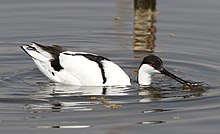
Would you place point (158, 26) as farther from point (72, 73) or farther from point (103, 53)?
point (72, 73)

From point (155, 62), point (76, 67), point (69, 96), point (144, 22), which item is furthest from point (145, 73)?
point (144, 22)

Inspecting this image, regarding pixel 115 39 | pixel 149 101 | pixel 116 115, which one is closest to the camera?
pixel 116 115

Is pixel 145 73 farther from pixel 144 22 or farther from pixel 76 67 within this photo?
pixel 144 22

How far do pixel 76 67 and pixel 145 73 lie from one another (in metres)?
1.27

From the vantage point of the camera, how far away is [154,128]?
12.1 meters

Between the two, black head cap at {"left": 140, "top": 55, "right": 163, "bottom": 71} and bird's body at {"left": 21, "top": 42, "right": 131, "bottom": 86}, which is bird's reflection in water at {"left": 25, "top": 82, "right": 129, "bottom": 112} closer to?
bird's body at {"left": 21, "top": 42, "right": 131, "bottom": 86}

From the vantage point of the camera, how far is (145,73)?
15344 mm

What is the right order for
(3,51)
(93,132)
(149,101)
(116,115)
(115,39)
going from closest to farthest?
(93,132) → (116,115) → (149,101) → (3,51) → (115,39)

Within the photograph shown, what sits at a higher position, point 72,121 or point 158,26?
point 158,26

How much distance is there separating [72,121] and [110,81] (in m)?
2.73

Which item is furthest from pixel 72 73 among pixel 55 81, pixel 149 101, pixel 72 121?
pixel 72 121

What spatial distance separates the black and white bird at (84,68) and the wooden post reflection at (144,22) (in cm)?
234

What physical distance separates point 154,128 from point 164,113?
874 millimetres

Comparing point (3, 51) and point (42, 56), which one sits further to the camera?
point (3, 51)
